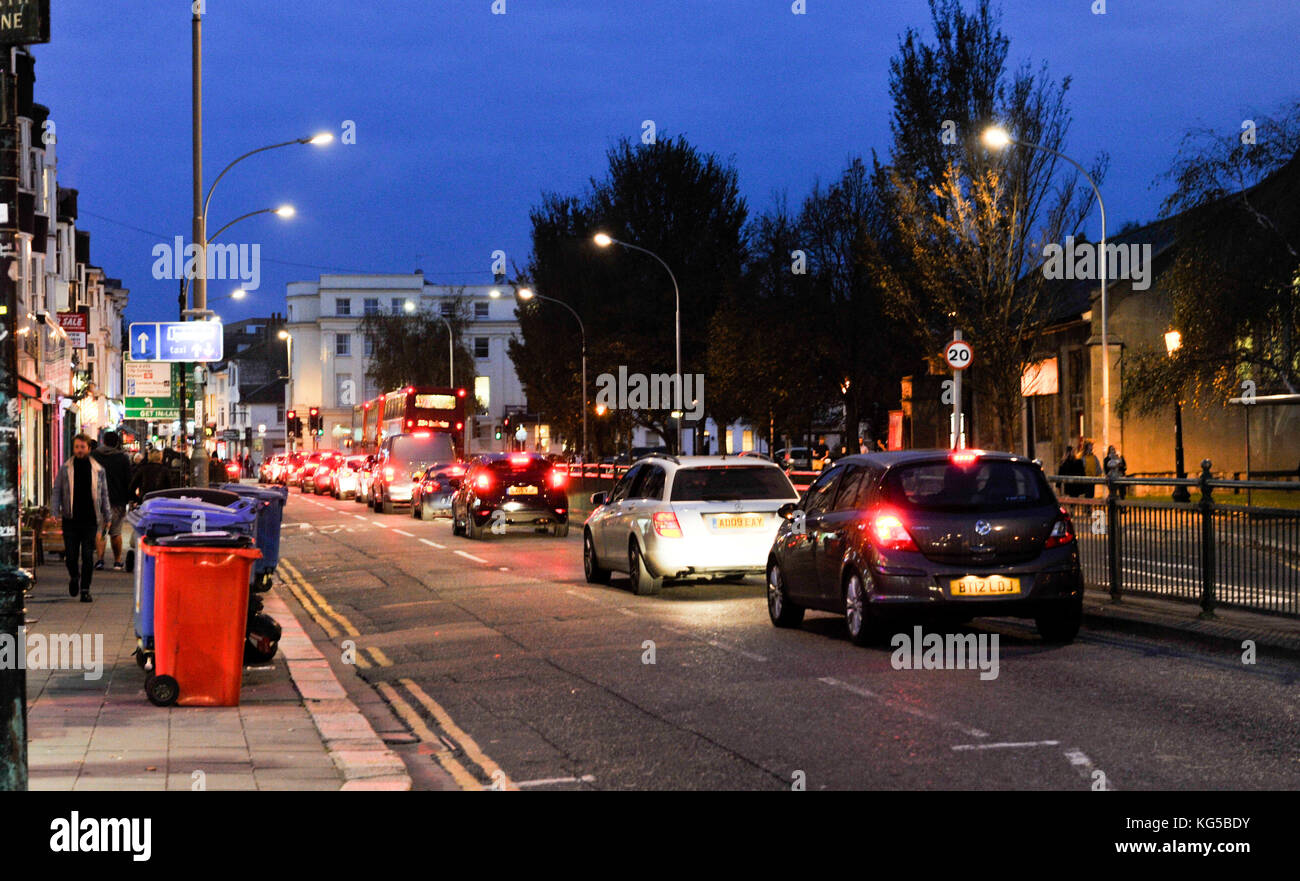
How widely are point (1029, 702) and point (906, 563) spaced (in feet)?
7.99

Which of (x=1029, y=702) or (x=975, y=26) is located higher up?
(x=975, y=26)

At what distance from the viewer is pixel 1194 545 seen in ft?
44.7

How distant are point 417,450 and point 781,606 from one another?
31.6m

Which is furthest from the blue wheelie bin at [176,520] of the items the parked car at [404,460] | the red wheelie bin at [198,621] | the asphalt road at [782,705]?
the parked car at [404,460]

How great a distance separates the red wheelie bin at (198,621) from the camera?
10102 mm

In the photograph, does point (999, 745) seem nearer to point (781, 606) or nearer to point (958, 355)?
point (781, 606)

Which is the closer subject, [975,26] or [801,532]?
[801,532]

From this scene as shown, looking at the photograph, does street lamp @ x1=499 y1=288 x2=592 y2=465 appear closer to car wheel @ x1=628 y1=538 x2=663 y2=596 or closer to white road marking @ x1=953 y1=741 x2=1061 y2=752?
car wheel @ x1=628 y1=538 x2=663 y2=596

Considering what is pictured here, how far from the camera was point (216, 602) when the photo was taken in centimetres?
1023

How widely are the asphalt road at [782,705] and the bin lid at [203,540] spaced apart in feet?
5.12
